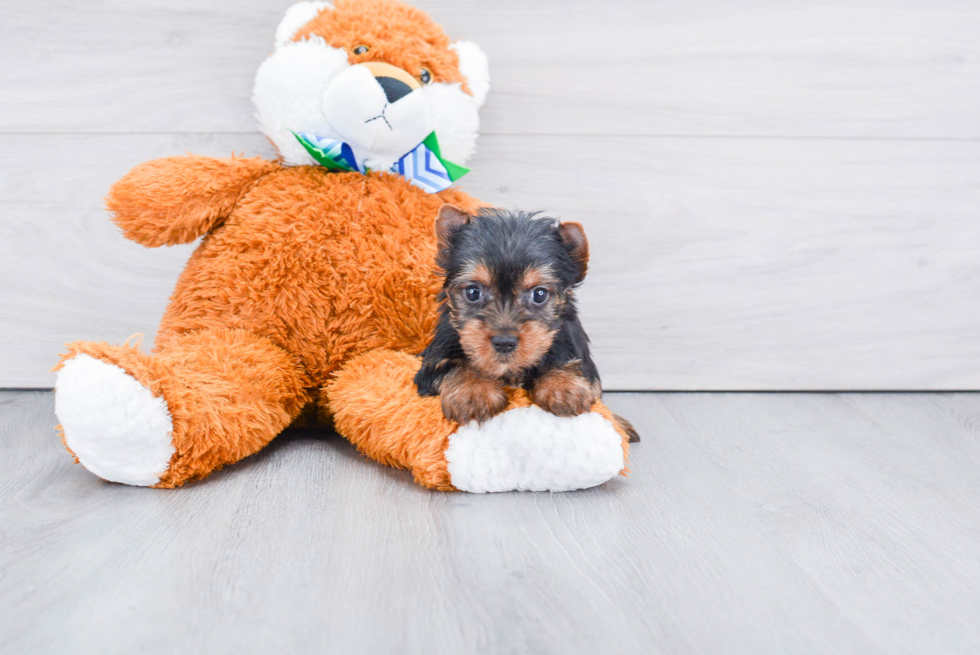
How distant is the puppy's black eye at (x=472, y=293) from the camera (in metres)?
1.23

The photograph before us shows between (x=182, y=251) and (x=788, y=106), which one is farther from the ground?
(x=788, y=106)

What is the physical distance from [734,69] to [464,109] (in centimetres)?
78

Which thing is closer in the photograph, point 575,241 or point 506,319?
point 506,319

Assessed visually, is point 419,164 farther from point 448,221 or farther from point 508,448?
point 508,448

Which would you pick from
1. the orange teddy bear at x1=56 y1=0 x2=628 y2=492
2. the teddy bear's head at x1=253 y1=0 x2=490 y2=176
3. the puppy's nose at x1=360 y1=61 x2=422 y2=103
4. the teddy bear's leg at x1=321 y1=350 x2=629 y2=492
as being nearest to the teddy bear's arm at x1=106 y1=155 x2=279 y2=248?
the orange teddy bear at x1=56 y1=0 x2=628 y2=492

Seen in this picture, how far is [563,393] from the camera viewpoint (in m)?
1.25

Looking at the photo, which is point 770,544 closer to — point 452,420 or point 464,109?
point 452,420

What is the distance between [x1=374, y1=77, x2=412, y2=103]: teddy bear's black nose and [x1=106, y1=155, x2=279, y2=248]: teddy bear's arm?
14.1 inches

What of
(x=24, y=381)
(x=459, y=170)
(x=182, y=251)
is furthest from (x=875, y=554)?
(x=24, y=381)

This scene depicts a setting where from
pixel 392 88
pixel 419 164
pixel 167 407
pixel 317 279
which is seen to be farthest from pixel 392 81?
pixel 167 407

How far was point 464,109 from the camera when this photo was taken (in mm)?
1646

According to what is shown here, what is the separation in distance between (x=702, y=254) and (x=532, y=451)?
98 cm

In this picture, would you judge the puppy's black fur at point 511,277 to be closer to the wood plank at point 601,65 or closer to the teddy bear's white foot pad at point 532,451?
the teddy bear's white foot pad at point 532,451

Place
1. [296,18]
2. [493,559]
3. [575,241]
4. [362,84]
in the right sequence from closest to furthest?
[493,559], [575,241], [362,84], [296,18]
